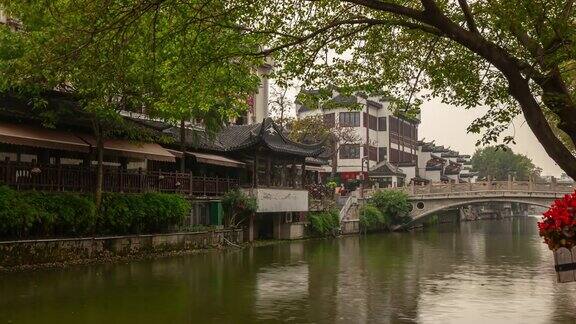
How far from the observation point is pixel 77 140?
2311cm

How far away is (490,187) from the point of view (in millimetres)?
48156

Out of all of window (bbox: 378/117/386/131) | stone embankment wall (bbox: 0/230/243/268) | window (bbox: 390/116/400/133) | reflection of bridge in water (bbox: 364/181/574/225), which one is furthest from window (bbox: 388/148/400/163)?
stone embankment wall (bbox: 0/230/243/268)

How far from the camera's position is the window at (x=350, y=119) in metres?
64.1

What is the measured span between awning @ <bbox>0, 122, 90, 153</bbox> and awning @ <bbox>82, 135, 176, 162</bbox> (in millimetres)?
724

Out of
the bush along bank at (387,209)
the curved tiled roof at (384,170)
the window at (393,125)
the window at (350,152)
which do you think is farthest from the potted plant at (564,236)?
the window at (393,125)

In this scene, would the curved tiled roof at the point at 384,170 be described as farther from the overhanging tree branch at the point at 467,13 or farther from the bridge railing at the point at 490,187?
the overhanging tree branch at the point at 467,13

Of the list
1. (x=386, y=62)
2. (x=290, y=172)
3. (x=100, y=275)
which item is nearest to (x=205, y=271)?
(x=100, y=275)

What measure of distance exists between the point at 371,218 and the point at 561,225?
40403mm

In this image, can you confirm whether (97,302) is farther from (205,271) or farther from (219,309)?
(205,271)

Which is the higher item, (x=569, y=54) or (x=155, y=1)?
(x=155, y=1)

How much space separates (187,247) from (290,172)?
12.7 metres

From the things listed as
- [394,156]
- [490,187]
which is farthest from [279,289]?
[394,156]

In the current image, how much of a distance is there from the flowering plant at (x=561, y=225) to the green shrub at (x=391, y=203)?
4233 centimetres

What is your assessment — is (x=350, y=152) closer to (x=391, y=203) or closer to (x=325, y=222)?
(x=391, y=203)
